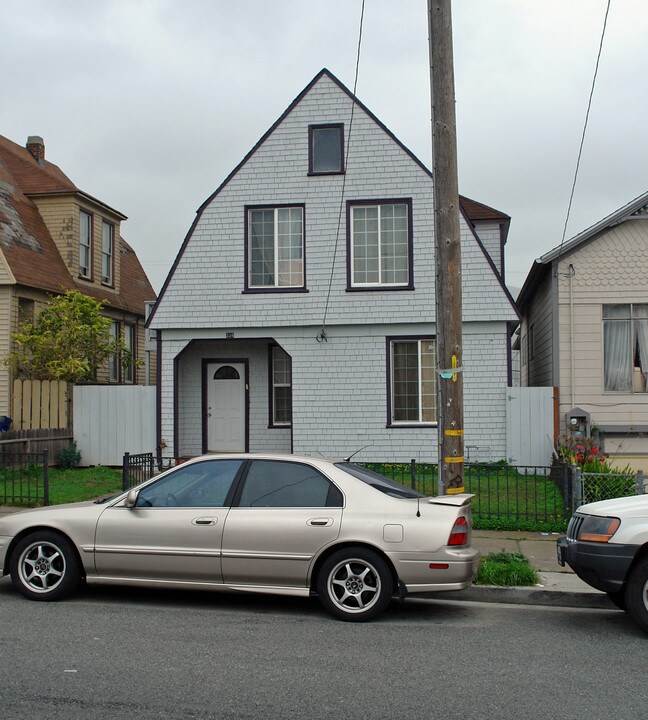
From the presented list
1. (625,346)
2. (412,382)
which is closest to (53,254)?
(412,382)

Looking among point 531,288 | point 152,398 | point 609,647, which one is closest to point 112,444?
point 152,398

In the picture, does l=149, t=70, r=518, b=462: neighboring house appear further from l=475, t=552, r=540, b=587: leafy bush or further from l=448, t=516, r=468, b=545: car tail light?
l=448, t=516, r=468, b=545: car tail light

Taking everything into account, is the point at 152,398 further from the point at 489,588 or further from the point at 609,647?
the point at 609,647

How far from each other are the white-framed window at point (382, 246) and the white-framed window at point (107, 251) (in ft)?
32.3

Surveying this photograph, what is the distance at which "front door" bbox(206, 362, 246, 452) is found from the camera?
19688mm

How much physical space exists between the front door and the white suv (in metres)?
12.9

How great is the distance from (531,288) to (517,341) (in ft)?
27.2

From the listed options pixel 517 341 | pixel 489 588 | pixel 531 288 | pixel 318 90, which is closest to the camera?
pixel 489 588

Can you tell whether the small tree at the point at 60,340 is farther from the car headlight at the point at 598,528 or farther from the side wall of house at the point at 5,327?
the car headlight at the point at 598,528

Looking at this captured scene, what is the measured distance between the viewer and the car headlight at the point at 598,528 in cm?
718

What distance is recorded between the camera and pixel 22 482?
1526cm

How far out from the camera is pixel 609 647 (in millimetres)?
6785

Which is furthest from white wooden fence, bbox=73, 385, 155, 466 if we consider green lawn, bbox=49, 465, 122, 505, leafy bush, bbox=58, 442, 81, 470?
green lawn, bbox=49, 465, 122, 505

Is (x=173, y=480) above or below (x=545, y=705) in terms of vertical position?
above
